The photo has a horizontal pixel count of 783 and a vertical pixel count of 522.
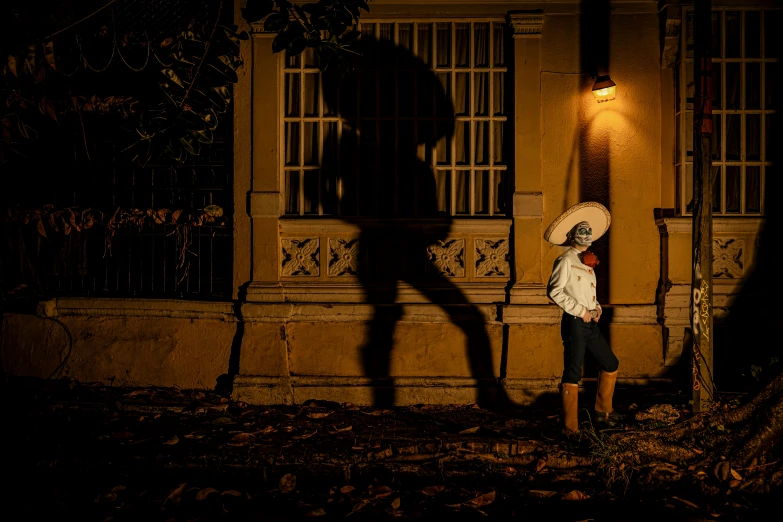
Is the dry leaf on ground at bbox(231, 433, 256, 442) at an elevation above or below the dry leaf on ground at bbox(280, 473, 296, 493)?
above

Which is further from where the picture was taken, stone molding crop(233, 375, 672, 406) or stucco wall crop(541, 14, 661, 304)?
stucco wall crop(541, 14, 661, 304)

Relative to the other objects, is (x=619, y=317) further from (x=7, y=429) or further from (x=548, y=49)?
(x=7, y=429)

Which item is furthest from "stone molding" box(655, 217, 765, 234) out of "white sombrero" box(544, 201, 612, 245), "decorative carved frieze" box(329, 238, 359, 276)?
"decorative carved frieze" box(329, 238, 359, 276)

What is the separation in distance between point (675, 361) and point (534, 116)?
3120mm

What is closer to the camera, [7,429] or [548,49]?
[7,429]

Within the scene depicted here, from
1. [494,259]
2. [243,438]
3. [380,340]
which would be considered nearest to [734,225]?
[494,259]

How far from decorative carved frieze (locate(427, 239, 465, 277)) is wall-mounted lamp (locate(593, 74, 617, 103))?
2.18m

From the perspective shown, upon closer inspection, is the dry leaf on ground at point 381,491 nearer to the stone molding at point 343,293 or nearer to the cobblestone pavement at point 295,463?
the cobblestone pavement at point 295,463

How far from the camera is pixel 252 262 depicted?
26.0ft

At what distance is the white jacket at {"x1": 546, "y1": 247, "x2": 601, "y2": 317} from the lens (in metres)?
5.87

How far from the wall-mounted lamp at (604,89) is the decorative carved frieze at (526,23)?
86 centimetres

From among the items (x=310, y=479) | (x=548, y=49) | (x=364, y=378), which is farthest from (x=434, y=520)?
(x=548, y=49)

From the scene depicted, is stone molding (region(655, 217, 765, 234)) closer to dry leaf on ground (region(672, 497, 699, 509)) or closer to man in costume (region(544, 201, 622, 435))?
man in costume (region(544, 201, 622, 435))

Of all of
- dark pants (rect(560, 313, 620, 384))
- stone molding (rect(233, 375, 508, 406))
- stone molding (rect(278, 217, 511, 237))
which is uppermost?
stone molding (rect(278, 217, 511, 237))
